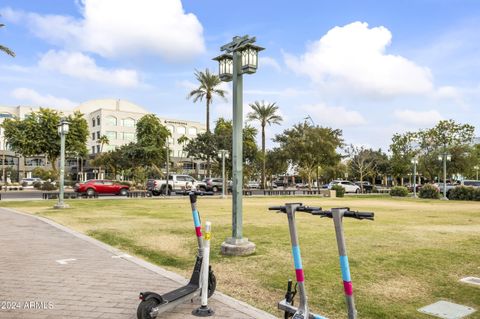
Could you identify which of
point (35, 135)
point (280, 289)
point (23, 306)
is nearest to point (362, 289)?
point (280, 289)

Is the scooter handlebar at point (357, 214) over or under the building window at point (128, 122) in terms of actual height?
under

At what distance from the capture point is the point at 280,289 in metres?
5.35

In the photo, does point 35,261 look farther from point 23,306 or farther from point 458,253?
point 458,253

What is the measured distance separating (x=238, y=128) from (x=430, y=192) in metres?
31.2

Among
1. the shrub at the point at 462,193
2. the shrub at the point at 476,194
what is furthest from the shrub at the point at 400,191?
the shrub at the point at 476,194

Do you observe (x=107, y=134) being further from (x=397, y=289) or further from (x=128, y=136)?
(x=397, y=289)

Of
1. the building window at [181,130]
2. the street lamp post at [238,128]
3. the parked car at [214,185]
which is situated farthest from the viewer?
the building window at [181,130]

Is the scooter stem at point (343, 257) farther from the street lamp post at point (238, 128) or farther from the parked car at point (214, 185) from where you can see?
the parked car at point (214, 185)

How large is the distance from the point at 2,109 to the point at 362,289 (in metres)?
106

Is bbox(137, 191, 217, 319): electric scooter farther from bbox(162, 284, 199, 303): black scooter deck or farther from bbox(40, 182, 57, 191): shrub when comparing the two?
bbox(40, 182, 57, 191): shrub

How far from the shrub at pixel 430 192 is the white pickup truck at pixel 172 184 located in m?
21.2

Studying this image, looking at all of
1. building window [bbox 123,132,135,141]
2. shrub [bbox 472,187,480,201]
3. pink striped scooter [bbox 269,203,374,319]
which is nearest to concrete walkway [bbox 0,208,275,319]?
pink striped scooter [bbox 269,203,374,319]

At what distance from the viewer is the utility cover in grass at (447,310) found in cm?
443

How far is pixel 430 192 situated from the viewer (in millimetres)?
33688
